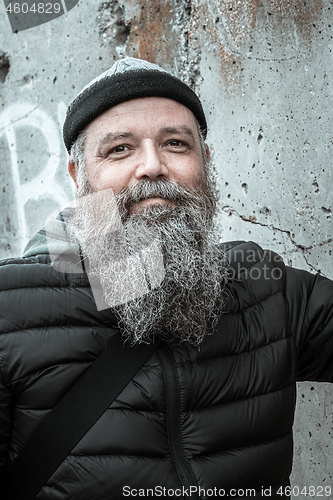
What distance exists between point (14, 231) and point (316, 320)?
2.03 metres

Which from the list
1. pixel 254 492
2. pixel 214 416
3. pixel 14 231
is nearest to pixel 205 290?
pixel 214 416

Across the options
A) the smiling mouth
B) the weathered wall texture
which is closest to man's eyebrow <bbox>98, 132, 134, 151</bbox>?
the smiling mouth

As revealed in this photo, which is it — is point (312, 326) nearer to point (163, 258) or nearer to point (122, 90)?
point (163, 258)

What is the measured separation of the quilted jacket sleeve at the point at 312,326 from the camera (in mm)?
1646

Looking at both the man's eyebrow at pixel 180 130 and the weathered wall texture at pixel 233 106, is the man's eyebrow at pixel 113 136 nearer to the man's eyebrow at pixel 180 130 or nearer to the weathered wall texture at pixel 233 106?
the man's eyebrow at pixel 180 130

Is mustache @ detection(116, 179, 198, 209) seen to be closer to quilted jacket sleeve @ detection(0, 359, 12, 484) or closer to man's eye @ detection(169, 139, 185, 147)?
man's eye @ detection(169, 139, 185, 147)

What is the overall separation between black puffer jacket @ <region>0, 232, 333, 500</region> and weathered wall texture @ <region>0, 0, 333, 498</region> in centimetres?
94

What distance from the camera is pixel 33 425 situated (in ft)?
4.29

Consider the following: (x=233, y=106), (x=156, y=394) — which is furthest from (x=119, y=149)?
(x=233, y=106)

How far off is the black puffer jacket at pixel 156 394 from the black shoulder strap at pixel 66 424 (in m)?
0.03

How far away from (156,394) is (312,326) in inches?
25.4

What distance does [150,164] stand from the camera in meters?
1.52

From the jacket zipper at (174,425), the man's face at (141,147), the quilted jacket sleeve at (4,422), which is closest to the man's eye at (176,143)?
the man's face at (141,147)

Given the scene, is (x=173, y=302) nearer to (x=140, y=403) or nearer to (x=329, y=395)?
(x=140, y=403)
